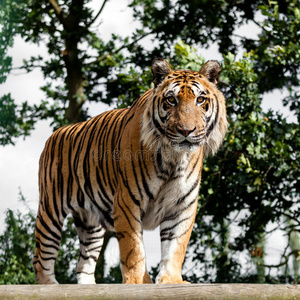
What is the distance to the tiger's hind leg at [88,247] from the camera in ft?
15.0

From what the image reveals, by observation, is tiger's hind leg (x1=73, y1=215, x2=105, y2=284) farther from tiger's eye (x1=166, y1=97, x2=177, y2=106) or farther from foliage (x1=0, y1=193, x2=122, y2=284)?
foliage (x1=0, y1=193, x2=122, y2=284)

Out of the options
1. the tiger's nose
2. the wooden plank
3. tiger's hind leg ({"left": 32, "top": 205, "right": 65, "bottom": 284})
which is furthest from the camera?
tiger's hind leg ({"left": 32, "top": 205, "right": 65, "bottom": 284})

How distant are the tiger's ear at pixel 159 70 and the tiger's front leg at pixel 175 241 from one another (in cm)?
88

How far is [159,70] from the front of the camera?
353 cm

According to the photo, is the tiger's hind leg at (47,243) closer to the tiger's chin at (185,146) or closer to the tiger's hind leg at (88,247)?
the tiger's hind leg at (88,247)

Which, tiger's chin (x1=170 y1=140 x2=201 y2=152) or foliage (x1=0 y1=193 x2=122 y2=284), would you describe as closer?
tiger's chin (x1=170 y1=140 x2=201 y2=152)

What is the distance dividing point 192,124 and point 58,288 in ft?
4.22

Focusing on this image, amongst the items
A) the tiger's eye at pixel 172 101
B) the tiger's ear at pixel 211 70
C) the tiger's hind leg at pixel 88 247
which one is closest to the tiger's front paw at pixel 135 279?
the tiger's eye at pixel 172 101

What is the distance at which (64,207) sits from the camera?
4.41 metres

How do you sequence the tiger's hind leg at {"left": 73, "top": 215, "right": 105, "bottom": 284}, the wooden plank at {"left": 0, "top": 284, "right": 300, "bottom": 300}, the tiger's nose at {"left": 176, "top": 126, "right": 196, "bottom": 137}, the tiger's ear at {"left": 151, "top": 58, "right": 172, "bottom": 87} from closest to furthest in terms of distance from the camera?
1. the wooden plank at {"left": 0, "top": 284, "right": 300, "bottom": 300}
2. the tiger's nose at {"left": 176, "top": 126, "right": 196, "bottom": 137}
3. the tiger's ear at {"left": 151, "top": 58, "right": 172, "bottom": 87}
4. the tiger's hind leg at {"left": 73, "top": 215, "right": 105, "bottom": 284}

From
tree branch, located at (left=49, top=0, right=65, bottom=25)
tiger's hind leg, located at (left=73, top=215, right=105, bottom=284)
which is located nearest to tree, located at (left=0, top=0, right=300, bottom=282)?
tree branch, located at (left=49, top=0, right=65, bottom=25)

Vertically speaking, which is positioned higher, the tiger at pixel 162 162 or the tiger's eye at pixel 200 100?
the tiger's eye at pixel 200 100

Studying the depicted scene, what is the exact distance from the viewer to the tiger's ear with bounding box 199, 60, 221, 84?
11.6ft

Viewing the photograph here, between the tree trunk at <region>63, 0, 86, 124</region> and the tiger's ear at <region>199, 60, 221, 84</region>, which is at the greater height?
the tree trunk at <region>63, 0, 86, 124</region>
